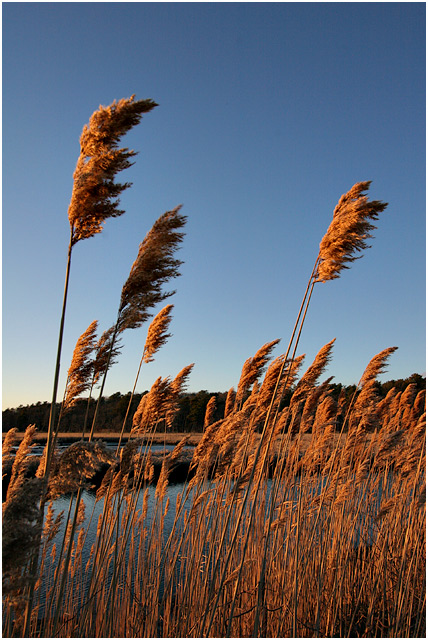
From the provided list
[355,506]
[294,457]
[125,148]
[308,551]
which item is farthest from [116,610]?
[125,148]

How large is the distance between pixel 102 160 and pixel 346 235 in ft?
4.17

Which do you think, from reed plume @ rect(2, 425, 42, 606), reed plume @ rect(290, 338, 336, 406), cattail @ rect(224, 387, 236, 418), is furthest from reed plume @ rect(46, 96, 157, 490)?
cattail @ rect(224, 387, 236, 418)

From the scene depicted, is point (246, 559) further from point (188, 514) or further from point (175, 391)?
point (175, 391)

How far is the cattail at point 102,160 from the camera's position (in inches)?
66.0

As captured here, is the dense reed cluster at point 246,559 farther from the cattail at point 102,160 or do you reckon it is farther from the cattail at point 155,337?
the cattail at point 102,160

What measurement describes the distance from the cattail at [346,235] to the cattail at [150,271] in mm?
786

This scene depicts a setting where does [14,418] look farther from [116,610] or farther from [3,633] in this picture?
[3,633]

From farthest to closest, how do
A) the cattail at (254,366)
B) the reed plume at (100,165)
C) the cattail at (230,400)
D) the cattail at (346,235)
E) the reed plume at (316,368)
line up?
the cattail at (230,400), the reed plume at (316,368), the cattail at (254,366), the cattail at (346,235), the reed plume at (100,165)

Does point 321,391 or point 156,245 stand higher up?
point 156,245

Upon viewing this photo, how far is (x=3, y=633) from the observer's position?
1.99 meters

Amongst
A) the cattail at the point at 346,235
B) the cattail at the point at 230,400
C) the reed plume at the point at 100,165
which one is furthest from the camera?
the cattail at the point at 230,400

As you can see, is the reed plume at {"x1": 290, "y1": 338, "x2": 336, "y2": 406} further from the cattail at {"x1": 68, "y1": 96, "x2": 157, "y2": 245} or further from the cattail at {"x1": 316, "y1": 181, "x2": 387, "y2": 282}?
the cattail at {"x1": 68, "y1": 96, "x2": 157, "y2": 245}

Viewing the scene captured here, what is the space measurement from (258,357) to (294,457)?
1.89 meters

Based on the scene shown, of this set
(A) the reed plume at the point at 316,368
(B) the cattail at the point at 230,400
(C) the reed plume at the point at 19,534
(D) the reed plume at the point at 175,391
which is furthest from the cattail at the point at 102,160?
(B) the cattail at the point at 230,400
